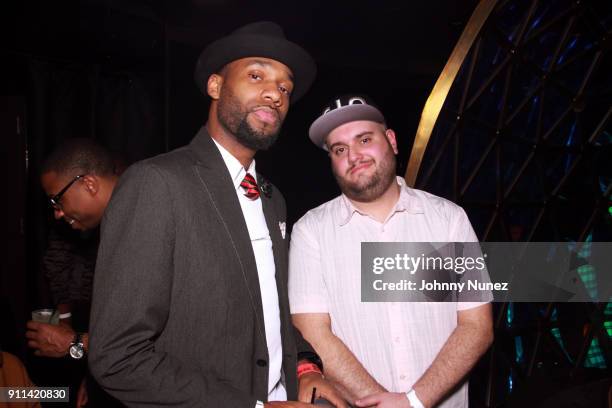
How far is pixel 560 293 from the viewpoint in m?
2.99

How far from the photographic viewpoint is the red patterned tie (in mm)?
1615

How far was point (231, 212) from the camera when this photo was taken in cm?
143

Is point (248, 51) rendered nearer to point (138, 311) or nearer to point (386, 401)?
point (138, 311)

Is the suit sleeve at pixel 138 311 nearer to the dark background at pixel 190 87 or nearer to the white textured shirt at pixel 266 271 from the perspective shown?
the white textured shirt at pixel 266 271

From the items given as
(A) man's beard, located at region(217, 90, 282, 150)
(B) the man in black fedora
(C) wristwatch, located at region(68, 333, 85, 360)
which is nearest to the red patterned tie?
(B) the man in black fedora

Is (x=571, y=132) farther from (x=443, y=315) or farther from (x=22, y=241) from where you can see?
(x=22, y=241)

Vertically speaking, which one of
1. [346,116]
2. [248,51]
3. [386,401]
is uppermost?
[248,51]

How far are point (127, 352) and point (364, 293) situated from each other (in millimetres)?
989

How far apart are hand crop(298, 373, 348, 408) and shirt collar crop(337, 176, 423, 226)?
25.8 inches

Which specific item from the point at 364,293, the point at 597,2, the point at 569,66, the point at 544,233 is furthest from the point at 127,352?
the point at 597,2

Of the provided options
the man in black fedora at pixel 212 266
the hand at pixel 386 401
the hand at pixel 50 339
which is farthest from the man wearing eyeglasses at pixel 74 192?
the hand at pixel 386 401

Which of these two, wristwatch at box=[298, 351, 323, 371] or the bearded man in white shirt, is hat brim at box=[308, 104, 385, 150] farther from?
wristwatch at box=[298, 351, 323, 371]

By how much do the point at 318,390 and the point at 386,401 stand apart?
1.11ft

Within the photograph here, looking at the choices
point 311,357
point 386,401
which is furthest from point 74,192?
point 386,401
